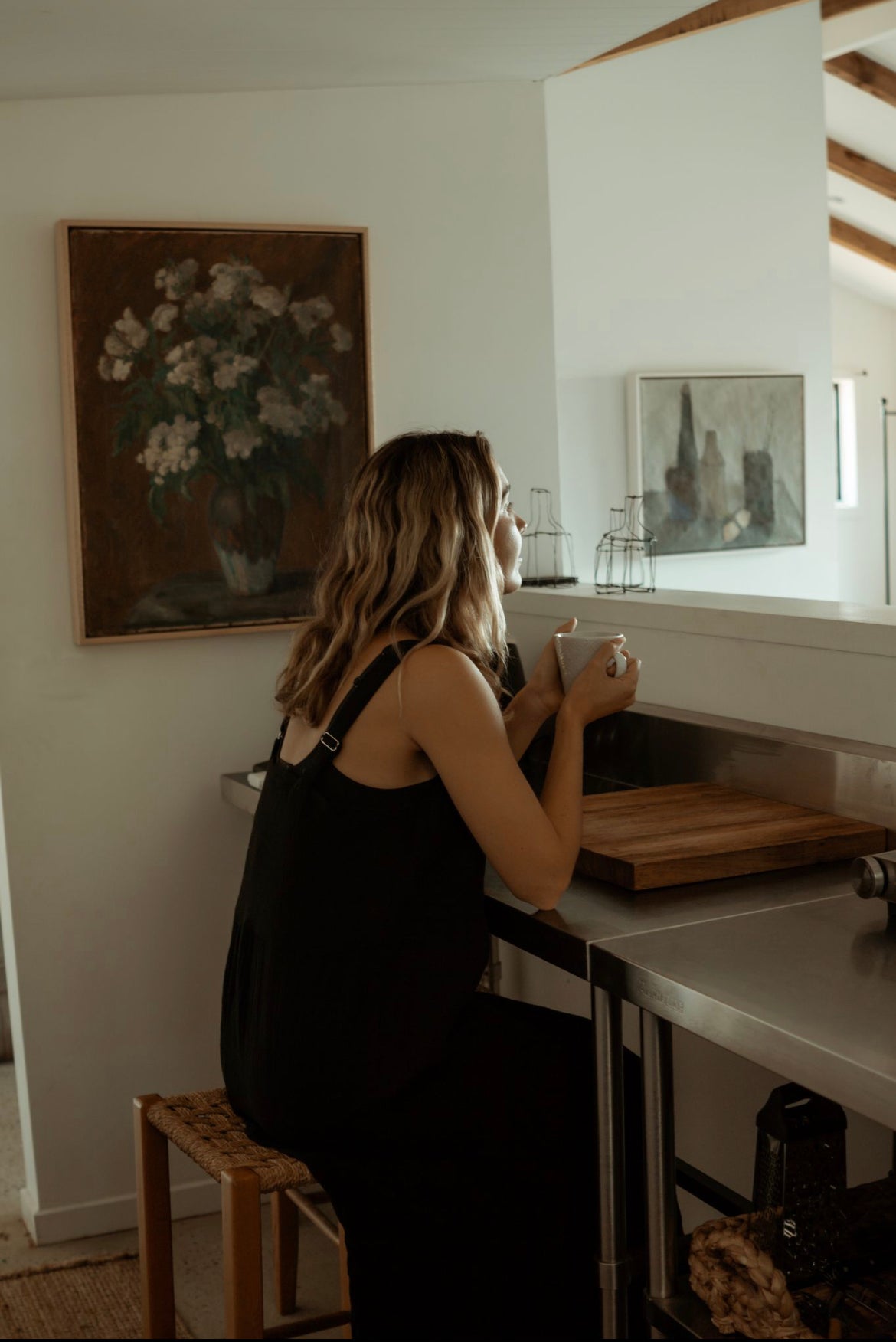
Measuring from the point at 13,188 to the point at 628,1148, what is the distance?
1.96m

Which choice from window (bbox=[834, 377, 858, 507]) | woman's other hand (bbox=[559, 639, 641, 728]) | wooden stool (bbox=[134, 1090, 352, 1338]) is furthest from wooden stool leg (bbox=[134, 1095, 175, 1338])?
window (bbox=[834, 377, 858, 507])

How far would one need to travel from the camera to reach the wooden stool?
1669 mm

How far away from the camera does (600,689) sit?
5.67 feet

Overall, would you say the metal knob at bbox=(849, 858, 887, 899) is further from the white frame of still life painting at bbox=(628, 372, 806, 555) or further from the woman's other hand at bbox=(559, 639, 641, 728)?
the white frame of still life painting at bbox=(628, 372, 806, 555)

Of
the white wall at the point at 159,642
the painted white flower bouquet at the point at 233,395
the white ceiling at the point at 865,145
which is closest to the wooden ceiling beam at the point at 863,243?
the white ceiling at the point at 865,145

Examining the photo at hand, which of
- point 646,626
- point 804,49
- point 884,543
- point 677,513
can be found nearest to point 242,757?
Result: point 646,626

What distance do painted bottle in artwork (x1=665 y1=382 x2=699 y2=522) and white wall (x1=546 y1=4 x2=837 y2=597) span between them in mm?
157

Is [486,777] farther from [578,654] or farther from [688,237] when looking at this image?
[688,237]

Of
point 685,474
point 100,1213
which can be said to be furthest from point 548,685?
point 685,474

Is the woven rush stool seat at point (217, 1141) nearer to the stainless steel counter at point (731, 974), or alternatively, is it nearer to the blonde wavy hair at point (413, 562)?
the stainless steel counter at point (731, 974)

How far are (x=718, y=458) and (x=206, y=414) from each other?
3094 mm

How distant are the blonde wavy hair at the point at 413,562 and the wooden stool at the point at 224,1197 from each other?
0.60 m

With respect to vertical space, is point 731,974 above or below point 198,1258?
above

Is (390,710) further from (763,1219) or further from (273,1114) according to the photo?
(763,1219)
